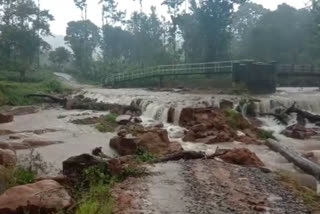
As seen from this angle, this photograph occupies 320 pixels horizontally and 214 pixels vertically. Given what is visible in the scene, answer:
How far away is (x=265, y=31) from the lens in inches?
1927

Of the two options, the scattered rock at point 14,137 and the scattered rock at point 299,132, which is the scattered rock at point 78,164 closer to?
the scattered rock at point 14,137

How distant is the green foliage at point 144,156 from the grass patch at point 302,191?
3238 mm

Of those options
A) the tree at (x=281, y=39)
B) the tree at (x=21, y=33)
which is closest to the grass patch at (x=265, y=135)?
the tree at (x=21, y=33)

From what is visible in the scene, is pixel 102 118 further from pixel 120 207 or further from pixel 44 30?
pixel 44 30

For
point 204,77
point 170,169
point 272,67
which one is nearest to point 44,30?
point 204,77

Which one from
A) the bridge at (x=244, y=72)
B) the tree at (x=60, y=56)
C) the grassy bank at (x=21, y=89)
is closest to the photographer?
the grassy bank at (x=21, y=89)

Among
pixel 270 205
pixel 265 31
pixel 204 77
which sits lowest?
pixel 270 205

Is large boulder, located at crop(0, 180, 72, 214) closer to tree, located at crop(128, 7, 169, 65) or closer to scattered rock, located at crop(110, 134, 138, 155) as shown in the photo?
scattered rock, located at crop(110, 134, 138, 155)

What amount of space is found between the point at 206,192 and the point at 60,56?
2049 inches

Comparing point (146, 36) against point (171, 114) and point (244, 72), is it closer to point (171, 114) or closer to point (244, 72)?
point (244, 72)

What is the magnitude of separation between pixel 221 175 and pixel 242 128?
8.67m

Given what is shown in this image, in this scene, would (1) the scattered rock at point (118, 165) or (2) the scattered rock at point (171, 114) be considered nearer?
(1) the scattered rock at point (118, 165)

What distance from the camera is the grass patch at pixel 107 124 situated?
18203 millimetres

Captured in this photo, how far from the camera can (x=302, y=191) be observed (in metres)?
9.15
